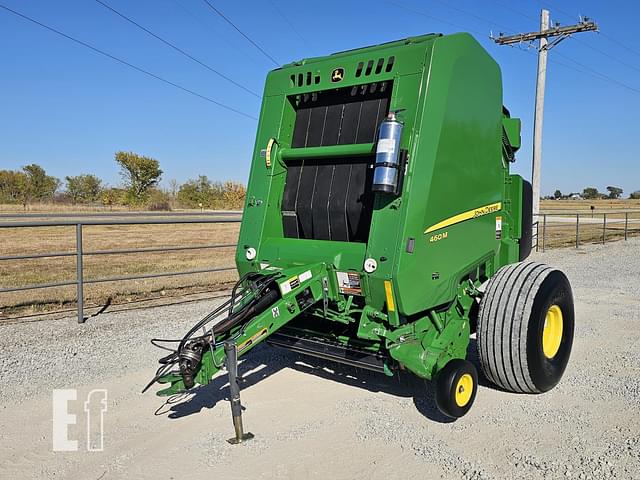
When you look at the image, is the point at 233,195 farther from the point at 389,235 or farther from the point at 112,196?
the point at 389,235

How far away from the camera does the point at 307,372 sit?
521 centimetres

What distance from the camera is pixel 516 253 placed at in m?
5.80

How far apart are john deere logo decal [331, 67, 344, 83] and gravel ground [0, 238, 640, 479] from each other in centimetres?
264

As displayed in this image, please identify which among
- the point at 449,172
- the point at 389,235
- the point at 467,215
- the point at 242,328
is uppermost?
the point at 449,172

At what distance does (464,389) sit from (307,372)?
172 centimetres

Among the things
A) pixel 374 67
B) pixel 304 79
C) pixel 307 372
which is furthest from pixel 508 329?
pixel 304 79

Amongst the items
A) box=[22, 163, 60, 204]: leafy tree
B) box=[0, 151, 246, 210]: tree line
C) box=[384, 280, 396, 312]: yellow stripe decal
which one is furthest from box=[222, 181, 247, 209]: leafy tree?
box=[384, 280, 396, 312]: yellow stripe decal

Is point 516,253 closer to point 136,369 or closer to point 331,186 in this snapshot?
point 331,186

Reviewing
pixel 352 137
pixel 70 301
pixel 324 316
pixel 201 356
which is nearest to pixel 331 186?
pixel 352 137

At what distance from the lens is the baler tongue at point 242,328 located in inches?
137

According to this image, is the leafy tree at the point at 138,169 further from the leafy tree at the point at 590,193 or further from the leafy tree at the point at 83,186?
the leafy tree at the point at 590,193

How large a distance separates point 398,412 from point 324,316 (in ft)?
3.14

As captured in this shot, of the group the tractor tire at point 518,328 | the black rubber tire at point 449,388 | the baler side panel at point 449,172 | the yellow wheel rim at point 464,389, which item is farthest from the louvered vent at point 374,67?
the yellow wheel rim at point 464,389

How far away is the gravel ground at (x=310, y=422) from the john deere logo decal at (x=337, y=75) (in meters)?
2.64
